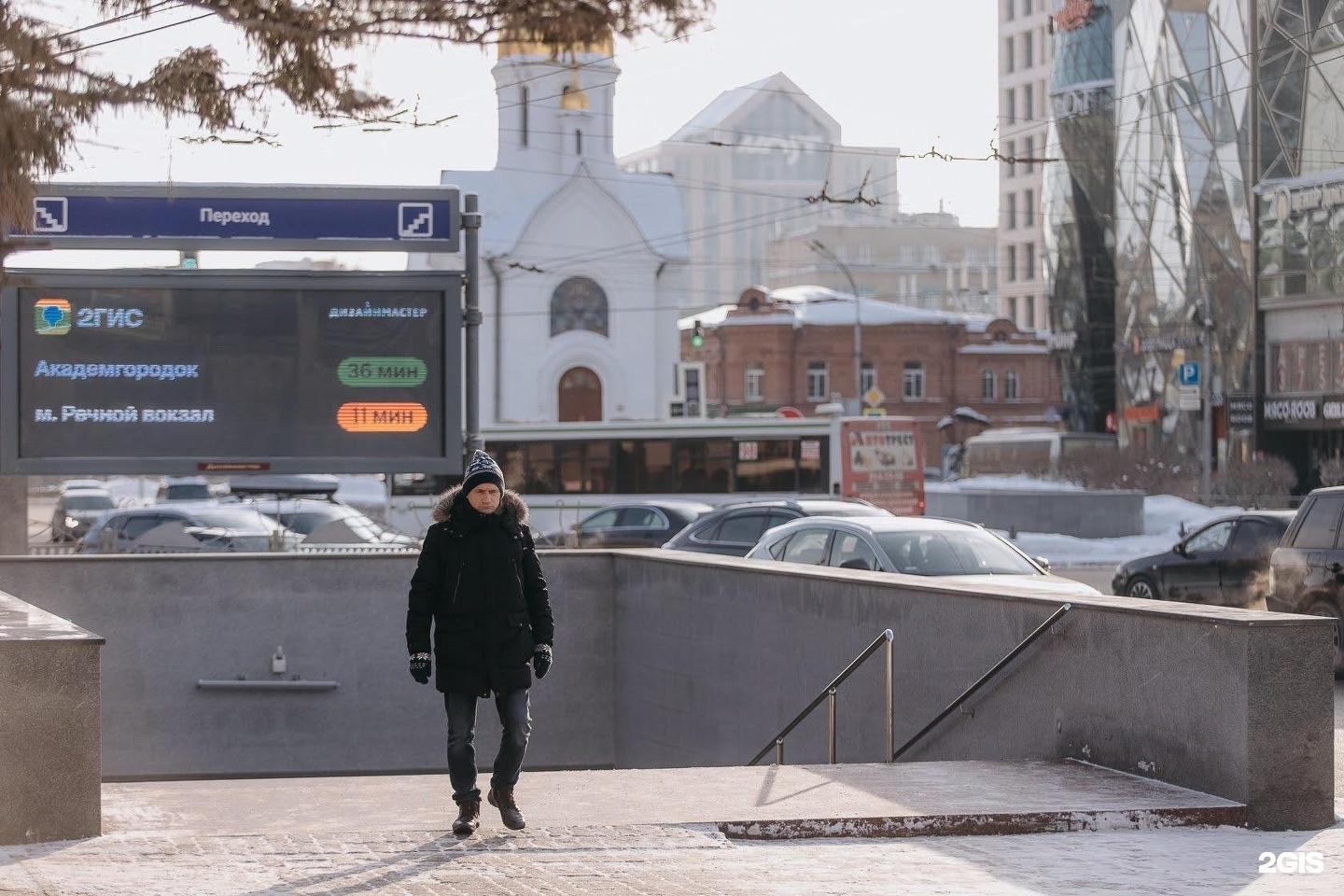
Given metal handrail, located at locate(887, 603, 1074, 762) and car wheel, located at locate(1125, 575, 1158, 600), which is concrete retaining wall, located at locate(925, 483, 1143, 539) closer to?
car wheel, located at locate(1125, 575, 1158, 600)

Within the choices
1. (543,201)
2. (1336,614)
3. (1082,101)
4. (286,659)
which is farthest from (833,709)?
(1082,101)

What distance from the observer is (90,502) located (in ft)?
160

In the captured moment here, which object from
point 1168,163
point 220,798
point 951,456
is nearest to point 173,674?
point 220,798

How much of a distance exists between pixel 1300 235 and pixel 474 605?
4859cm

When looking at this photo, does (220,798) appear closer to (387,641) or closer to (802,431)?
(387,641)

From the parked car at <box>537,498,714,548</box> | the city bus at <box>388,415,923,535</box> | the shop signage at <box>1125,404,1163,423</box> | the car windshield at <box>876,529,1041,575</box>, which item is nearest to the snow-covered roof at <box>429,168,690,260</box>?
the shop signage at <box>1125,404,1163,423</box>

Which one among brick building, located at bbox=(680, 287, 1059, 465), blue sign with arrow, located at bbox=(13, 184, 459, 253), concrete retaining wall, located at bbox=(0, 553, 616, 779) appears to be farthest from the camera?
brick building, located at bbox=(680, 287, 1059, 465)

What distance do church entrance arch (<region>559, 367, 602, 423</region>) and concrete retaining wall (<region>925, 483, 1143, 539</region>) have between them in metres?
25.7

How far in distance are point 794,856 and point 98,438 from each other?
11.1 metres

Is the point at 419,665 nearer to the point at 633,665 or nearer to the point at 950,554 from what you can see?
the point at 950,554

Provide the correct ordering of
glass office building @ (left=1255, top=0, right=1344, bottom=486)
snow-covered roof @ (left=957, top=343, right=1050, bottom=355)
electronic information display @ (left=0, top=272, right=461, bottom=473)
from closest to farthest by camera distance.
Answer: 1. electronic information display @ (left=0, top=272, right=461, bottom=473)
2. glass office building @ (left=1255, top=0, right=1344, bottom=486)
3. snow-covered roof @ (left=957, top=343, right=1050, bottom=355)

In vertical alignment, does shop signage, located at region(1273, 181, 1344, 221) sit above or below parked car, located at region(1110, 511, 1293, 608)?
above

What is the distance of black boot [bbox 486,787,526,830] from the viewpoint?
7.60m

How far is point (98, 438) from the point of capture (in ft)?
53.4
